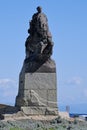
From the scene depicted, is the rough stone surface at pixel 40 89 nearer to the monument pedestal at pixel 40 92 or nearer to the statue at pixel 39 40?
the monument pedestal at pixel 40 92

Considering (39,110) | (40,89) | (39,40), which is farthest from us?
(39,40)

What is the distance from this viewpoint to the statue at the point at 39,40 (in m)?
20.0

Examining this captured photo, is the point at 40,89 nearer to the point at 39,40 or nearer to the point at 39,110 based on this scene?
the point at 39,110

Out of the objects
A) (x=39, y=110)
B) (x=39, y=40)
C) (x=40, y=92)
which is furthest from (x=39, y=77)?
(x=39, y=40)

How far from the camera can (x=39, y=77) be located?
19.8 metres

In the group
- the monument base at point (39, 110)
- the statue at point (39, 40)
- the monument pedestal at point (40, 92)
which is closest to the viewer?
the monument base at point (39, 110)

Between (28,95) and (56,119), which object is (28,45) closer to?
(28,95)

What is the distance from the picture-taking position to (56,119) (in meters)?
17.9

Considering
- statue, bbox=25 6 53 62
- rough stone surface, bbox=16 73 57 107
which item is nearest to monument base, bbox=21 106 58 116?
rough stone surface, bbox=16 73 57 107

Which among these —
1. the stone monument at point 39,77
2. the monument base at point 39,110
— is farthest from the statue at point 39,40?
the monument base at point 39,110

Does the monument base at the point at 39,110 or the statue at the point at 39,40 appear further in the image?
the statue at the point at 39,40

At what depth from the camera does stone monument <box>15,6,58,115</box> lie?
19.6m

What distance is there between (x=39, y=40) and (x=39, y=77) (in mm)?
1584

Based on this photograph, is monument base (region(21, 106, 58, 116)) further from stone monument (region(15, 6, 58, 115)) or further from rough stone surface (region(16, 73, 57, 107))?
rough stone surface (region(16, 73, 57, 107))
